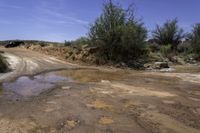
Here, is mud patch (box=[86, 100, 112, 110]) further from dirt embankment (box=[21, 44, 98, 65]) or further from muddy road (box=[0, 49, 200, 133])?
dirt embankment (box=[21, 44, 98, 65])

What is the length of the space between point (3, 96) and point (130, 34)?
14.5 metres

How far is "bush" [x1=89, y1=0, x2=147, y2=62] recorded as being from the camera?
22.3 metres

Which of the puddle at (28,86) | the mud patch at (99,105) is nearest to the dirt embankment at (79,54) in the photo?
the puddle at (28,86)

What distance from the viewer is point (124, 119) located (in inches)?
254

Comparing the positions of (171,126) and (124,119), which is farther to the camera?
(124,119)

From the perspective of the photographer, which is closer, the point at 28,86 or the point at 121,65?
the point at 28,86

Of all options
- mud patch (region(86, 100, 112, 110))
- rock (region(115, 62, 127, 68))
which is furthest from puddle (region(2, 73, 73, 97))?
rock (region(115, 62, 127, 68))

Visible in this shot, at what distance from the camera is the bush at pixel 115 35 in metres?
22.3

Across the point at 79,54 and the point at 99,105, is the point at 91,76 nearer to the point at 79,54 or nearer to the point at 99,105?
the point at 99,105

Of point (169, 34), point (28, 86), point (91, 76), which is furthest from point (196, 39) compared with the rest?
point (28, 86)

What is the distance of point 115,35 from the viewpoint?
2255 centimetres

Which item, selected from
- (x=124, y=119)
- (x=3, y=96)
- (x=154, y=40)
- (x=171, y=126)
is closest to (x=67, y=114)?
(x=124, y=119)

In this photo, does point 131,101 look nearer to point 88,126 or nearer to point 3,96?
point 88,126

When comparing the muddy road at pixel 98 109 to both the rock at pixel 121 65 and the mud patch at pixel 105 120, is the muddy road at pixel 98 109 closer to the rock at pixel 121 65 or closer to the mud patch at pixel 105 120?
the mud patch at pixel 105 120
